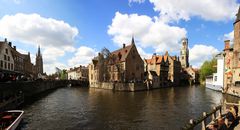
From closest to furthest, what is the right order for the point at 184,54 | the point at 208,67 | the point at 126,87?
the point at 126,87, the point at 208,67, the point at 184,54

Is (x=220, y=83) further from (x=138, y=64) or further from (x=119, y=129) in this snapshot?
(x=119, y=129)

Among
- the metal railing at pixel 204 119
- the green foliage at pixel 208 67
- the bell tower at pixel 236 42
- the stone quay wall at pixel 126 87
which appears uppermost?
the bell tower at pixel 236 42

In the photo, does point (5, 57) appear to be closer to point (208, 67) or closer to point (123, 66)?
point (123, 66)

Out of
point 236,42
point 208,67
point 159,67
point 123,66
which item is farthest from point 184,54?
point 236,42

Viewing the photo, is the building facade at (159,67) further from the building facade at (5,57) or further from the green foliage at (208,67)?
the building facade at (5,57)

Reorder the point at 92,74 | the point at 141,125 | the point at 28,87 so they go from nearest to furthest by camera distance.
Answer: the point at 141,125 < the point at 28,87 < the point at 92,74

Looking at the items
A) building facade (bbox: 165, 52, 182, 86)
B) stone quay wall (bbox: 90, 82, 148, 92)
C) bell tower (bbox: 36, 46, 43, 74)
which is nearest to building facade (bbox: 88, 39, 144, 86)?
stone quay wall (bbox: 90, 82, 148, 92)

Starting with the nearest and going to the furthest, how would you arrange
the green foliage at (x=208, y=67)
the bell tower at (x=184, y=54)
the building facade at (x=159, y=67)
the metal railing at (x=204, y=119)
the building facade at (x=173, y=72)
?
1. the metal railing at (x=204, y=119)
2. the building facade at (x=159, y=67)
3. the green foliage at (x=208, y=67)
4. the building facade at (x=173, y=72)
5. the bell tower at (x=184, y=54)

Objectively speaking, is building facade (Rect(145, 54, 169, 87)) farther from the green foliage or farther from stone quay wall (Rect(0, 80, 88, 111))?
stone quay wall (Rect(0, 80, 88, 111))

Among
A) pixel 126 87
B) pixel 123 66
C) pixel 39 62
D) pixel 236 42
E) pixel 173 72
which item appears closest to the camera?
pixel 236 42

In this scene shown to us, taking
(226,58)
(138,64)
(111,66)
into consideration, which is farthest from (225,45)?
(111,66)

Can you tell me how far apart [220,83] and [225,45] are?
1385 centimetres

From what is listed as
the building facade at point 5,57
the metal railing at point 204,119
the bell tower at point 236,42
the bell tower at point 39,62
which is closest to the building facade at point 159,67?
→ the bell tower at point 236,42

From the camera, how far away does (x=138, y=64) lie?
7650 centimetres
